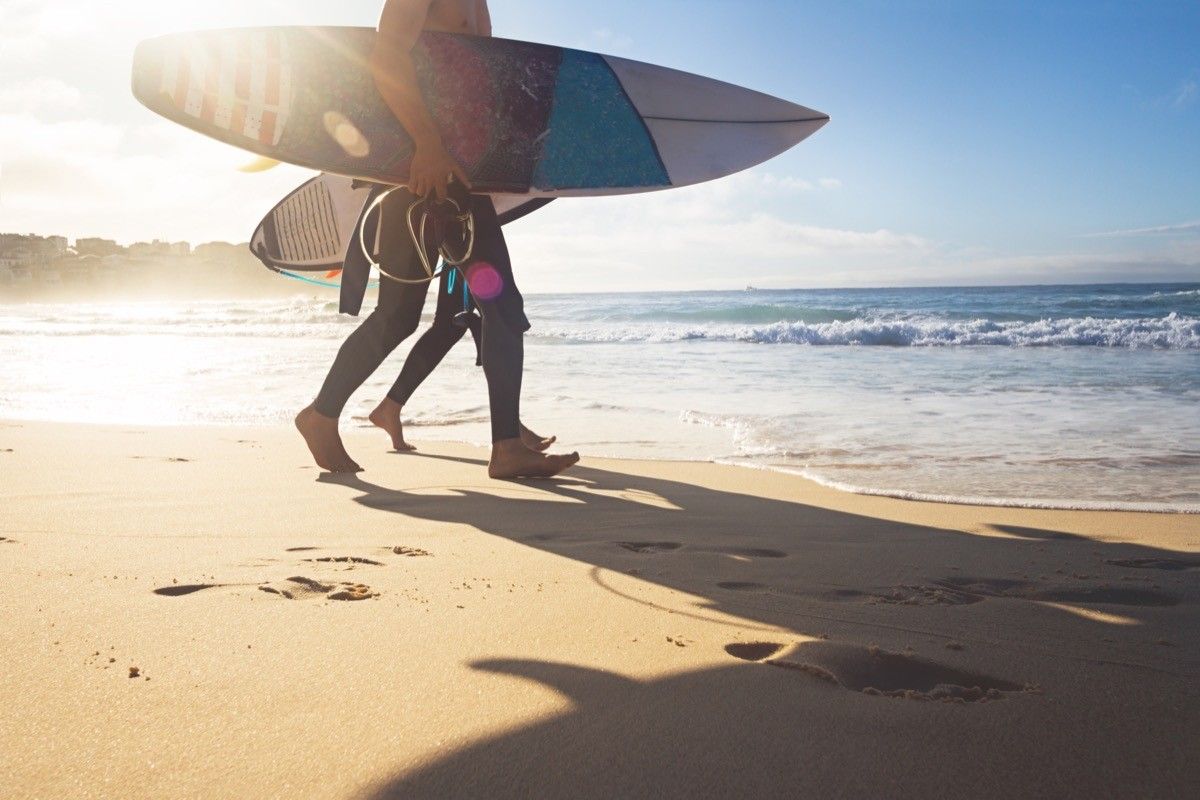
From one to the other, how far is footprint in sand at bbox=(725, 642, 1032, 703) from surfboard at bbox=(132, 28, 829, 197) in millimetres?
2543

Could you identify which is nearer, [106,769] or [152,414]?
[106,769]

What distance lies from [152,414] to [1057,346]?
40.7 ft

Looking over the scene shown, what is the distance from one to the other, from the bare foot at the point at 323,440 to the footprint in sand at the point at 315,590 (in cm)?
162

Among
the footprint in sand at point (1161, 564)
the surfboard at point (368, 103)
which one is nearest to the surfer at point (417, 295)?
the surfboard at point (368, 103)

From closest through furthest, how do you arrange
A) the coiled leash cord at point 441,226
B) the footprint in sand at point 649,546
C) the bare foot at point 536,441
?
the footprint in sand at point 649,546, the coiled leash cord at point 441,226, the bare foot at point 536,441

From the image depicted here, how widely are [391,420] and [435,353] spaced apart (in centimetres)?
36

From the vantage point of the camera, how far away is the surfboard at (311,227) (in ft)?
15.3

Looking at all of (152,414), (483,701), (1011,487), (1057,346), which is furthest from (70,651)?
(1057,346)

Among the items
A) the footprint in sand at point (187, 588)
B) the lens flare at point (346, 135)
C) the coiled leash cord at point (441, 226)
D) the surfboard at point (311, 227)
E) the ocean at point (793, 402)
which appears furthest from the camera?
the surfboard at point (311, 227)

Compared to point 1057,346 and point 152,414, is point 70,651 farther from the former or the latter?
point 1057,346

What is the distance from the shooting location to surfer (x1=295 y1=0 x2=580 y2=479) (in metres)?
3.03

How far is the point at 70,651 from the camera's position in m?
1.21

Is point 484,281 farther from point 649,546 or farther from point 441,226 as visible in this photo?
point 649,546

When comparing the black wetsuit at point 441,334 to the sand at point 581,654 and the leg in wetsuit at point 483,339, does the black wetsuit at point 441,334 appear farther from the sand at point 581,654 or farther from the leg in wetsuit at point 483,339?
the sand at point 581,654
